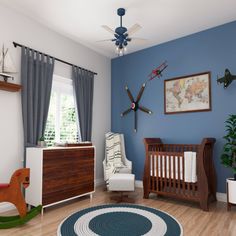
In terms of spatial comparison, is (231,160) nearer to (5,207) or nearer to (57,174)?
(57,174)

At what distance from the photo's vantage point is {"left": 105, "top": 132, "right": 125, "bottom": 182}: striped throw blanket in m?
3.89

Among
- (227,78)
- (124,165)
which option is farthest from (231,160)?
(124,165)

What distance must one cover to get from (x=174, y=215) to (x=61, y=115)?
7.94ft

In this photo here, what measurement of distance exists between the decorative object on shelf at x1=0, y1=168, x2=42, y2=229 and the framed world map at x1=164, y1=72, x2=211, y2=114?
8.77 feet

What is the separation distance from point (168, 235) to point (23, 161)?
2160 mm

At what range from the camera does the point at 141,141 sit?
4230 mm

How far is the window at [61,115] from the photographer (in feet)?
11.6

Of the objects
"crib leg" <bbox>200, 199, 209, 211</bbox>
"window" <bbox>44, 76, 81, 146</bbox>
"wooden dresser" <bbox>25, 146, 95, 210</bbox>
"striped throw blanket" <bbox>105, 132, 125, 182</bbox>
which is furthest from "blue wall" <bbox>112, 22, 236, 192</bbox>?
"wooden dresser" <bbox>25, 146, 95, 210</bbox>

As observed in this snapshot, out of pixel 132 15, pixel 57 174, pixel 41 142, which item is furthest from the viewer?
pixel 132 15

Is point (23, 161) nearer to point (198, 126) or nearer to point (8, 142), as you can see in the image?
point (8, 142)

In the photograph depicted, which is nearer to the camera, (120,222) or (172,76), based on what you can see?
(120,222)

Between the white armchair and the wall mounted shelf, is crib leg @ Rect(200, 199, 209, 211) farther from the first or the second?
the wall mounted shelf

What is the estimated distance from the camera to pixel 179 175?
307 cm

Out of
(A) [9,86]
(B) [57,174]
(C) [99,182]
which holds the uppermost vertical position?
(A) [9,86]
